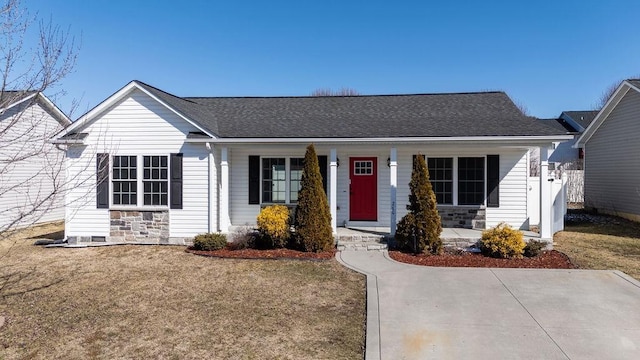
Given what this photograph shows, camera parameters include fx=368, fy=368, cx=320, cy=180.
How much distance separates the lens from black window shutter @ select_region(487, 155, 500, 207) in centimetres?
1068

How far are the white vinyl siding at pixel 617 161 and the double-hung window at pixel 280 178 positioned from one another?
12.3 meters

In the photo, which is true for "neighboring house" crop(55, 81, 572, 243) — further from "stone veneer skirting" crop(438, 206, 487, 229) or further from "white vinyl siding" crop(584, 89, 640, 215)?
"white vinyl siding" crop(584, 89, 640, 215)

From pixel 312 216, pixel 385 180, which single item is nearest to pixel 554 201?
pixel 385 180

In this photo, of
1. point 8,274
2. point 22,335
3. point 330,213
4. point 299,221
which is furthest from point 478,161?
point 8,274

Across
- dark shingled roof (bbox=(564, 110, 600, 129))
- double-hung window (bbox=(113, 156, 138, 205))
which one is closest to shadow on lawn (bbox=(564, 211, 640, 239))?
double-hung window (bbox=(113, 156, 138, 205))

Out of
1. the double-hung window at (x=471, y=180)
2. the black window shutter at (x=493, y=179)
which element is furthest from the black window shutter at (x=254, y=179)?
the black window shutter at (x=493, y=179)

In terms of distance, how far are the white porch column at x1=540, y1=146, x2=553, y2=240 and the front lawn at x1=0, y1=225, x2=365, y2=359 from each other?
5295 mm

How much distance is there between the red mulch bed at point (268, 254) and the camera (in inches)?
331

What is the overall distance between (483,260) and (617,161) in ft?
35.1

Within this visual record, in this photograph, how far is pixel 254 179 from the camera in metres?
11.1

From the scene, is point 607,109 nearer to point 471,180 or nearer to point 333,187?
point 471,180

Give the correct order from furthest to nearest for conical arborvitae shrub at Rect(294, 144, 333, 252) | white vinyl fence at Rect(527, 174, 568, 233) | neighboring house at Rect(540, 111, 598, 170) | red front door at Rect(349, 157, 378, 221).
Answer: neighboring house at Rect(540, 111, 598, 170)
red front door at Rect(349, 157, 378, 221)
white vinyl fence at Rect(527, 174, 568, 233)
conical arborvitae shrub at Rect(294, 144, 333, 252)

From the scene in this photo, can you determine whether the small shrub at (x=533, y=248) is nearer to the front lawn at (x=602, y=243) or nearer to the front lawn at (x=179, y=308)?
the front lawn at (x=602, y=243)

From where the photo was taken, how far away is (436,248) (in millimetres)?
8664
